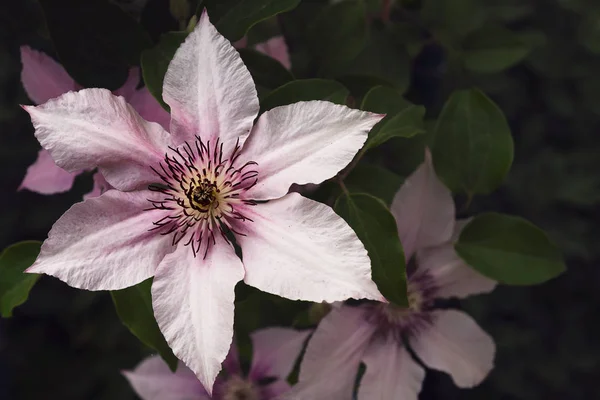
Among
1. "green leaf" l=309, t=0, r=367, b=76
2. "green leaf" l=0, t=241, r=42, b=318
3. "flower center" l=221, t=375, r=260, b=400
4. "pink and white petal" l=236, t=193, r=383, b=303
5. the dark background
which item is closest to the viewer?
"pink and white petal" l=236, t=193, r=383, b=303

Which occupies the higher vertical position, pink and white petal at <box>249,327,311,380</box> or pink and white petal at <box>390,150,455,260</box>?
pink and white petal at <box>390,150,455,260</box>

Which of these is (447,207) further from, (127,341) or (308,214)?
(127,341)

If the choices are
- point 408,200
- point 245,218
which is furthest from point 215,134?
point 408,200

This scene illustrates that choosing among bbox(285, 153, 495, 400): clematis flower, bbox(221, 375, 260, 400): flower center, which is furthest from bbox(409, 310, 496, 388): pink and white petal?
bbox(221, 375, 260, 400): flower center

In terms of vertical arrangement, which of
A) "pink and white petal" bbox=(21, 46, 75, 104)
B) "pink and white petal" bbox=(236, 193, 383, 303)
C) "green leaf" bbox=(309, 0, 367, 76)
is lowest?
"pink and white petal" bbox=(236, 193, 383, 303)

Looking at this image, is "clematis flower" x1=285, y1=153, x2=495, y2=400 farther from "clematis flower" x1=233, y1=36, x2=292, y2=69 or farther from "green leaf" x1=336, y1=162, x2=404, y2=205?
"clematis flower" x1=233, y1=36, x2=292, y2=69

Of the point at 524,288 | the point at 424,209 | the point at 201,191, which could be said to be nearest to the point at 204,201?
the point at 201,191
